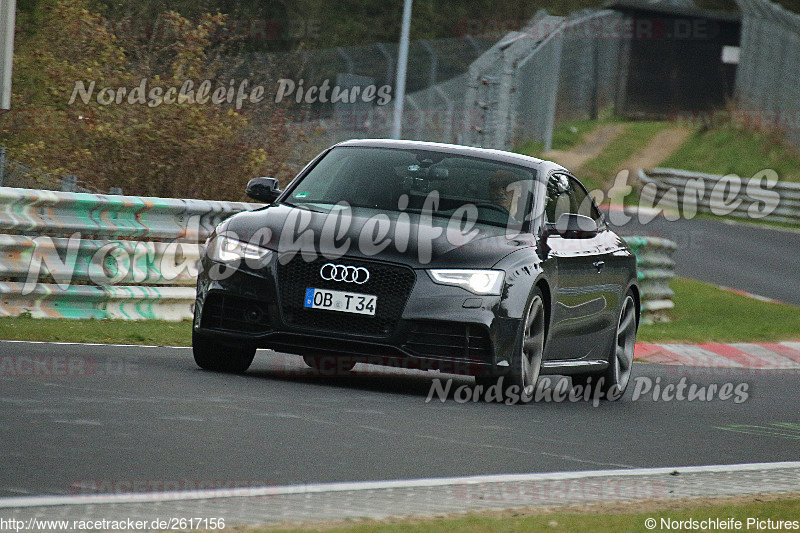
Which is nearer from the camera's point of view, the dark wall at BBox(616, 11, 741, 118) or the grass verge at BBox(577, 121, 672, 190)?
the grass verge at BBox(577, 121, 672, 190)

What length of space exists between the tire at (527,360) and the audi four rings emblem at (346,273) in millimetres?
993

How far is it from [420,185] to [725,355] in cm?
716

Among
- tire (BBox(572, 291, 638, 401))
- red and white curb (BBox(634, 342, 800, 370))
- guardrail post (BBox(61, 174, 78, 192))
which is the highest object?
guardrail post (BBox(61, 174, 78, 192))

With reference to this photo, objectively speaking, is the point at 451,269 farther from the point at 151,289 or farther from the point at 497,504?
the point at 151,289

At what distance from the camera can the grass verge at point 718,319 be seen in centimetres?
1762

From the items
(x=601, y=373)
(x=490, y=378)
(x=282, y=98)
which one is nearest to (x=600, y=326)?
(x=601, y=373)

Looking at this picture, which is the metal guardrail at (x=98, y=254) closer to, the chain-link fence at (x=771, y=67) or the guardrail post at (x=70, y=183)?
the guardrail post at (x=70, y=183)

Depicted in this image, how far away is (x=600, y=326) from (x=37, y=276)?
429 centimetres

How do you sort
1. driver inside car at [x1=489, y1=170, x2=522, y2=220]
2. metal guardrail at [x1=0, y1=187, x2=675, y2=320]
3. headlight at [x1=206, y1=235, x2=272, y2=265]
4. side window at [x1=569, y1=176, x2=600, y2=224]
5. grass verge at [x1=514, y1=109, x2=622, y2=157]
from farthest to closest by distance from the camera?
grass verge at [x1=514, y1=109, x2=622, y2=157], metal guardrail at [x1=0, y1=187, x2=675, y2=320], side window at [x1=569, y1=176, x2=600, y2=224], driver inside car at [x1=489, y1=170, x2=522, y2=220], headlight at [x1=206, y1=235, x2=272, y2=265]

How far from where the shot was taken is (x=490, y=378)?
968 cm

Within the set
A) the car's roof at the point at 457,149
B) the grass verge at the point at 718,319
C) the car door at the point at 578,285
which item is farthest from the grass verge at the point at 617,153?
the car's roof at the point at 457,149

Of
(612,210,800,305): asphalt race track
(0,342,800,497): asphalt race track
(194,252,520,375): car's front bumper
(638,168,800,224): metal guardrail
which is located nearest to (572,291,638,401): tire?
(0,342,800,497): asphalt race track

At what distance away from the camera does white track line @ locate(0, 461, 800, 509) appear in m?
5.26

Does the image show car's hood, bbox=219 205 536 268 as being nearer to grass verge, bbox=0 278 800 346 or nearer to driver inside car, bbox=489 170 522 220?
driver inside car, bbox=489 170 522 220
